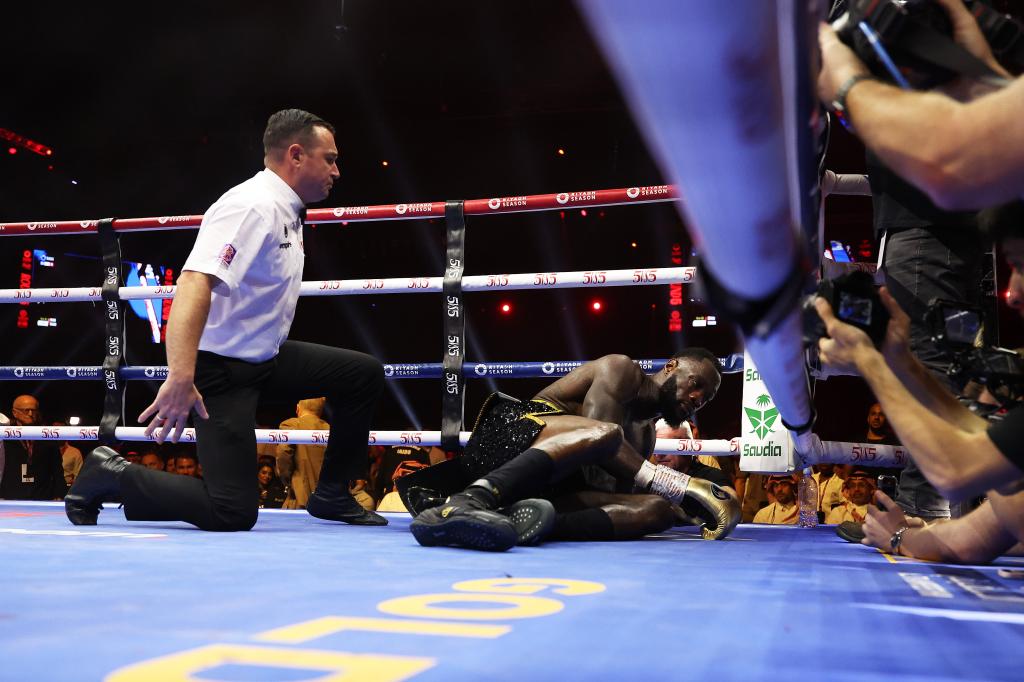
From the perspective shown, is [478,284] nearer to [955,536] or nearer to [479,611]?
[955,536]

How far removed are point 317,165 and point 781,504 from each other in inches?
134

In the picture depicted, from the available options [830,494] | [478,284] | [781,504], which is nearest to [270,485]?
[781,504]

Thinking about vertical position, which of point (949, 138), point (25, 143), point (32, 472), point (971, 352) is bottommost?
point (32, 472)

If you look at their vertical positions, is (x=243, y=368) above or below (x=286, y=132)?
below

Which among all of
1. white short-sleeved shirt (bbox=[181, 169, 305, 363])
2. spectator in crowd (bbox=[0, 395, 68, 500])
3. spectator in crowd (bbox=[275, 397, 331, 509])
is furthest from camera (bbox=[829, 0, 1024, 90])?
spectator in crowd (bbox=[0, 395, 68, 500])

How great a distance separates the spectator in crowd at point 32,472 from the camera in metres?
7.23

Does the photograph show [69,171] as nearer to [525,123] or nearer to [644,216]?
[525,123]

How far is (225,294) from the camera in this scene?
81.9 inches

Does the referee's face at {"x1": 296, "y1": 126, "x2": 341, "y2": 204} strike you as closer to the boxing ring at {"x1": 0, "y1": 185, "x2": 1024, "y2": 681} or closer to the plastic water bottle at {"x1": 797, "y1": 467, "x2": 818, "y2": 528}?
the boxing ring at {"x1": 0, "y1": 185, "x2": 1024, "y2": 681}

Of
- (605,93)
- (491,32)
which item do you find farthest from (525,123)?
(491,32)

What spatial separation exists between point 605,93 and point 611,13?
321 inches

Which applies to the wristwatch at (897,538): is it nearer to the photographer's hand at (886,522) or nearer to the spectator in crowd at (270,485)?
the photographer's hand at (886,522)

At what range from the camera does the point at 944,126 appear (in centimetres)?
74

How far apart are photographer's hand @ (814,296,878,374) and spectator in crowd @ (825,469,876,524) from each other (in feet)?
12.0
